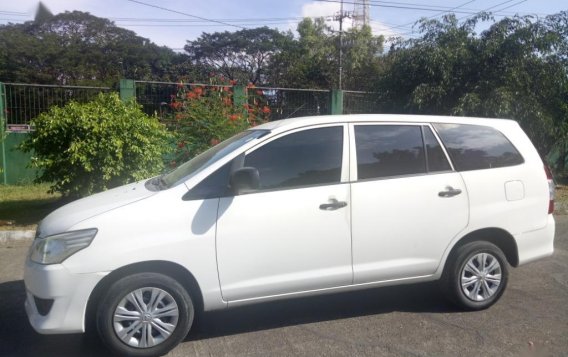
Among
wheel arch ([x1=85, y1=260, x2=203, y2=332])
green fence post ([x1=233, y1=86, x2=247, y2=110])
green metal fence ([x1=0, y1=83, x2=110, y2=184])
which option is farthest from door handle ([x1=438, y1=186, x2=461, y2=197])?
green metal fence ([x1=0, y1=83, x2=110, y2=184])

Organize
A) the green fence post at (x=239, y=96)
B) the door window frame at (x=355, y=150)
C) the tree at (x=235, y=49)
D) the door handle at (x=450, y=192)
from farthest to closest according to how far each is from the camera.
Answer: the tree at (x=235, y=49)
the green fence post at (x=239, y=96)
the door handle at (x=450, y=192)
the door window frame at (x=355, y=150)

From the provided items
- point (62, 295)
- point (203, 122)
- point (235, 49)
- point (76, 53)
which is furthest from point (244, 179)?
point (235, 49)

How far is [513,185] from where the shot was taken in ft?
16.6

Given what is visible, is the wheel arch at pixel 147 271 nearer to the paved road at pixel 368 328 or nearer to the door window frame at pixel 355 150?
the paved road at pixel 368 328

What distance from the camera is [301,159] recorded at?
4.61 metres

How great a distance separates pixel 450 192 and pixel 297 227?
4.68ft

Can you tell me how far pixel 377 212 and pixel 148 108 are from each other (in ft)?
28.7

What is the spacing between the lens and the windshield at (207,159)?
179 inches

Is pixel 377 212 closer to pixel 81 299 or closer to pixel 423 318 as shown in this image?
pixel 423 318

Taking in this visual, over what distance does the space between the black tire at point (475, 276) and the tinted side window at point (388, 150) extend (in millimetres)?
835

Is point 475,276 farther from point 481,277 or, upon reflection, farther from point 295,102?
point 295,102

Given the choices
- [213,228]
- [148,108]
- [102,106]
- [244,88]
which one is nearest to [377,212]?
[213,228]

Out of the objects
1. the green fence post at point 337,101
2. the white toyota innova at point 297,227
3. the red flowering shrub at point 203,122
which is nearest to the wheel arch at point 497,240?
the white toyota innova at point 297,227

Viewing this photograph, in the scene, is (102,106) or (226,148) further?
(102,106)
